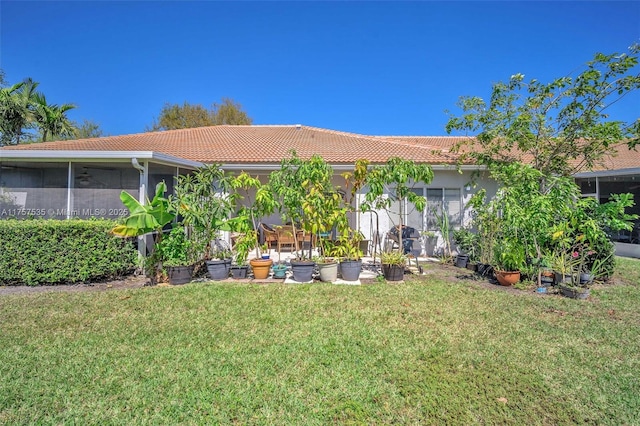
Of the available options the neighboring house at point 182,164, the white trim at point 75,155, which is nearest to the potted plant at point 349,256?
the neighboring house at point 182,164

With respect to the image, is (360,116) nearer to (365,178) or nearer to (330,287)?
(365,178)

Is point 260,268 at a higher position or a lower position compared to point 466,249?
lower

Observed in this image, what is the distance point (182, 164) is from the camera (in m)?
9.48

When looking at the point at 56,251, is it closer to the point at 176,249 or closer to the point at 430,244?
the point at 176,249

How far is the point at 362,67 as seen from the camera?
1905cm

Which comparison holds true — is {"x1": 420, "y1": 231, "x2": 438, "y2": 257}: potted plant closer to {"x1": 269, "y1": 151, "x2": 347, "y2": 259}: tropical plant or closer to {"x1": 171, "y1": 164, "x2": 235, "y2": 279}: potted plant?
{"x1": 269, "y1": 151, "x2": 347, "y2": 259}: tropical plant

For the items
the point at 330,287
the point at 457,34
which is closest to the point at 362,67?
the point at 457,34

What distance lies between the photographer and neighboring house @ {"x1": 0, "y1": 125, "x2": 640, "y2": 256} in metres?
8.12

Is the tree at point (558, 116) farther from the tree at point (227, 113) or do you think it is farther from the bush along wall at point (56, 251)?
the tree at point (227, 113)

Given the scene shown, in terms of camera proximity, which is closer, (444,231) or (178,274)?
(178,274)

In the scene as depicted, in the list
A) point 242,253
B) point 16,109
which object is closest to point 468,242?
point 242,253

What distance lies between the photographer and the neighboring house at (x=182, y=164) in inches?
320

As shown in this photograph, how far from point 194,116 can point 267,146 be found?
71.9 ft

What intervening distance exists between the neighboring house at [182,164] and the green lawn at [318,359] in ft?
9.84
